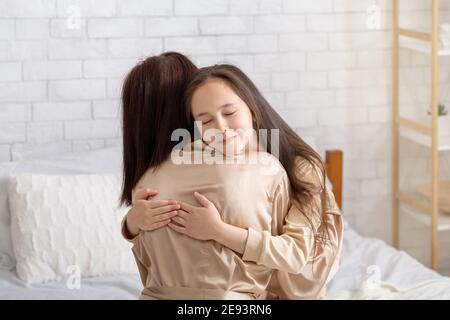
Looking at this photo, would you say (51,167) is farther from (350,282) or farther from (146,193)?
(146,193)

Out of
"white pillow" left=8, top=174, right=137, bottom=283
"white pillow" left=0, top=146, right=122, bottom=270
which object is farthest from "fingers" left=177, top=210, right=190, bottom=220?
"white pillow" left=0, top=146, right=122, bottom=270

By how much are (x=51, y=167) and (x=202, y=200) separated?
53.8 inches

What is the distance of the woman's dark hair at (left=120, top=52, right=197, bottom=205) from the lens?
1.22 meters

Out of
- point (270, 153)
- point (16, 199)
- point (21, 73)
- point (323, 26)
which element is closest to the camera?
point (270, 153)

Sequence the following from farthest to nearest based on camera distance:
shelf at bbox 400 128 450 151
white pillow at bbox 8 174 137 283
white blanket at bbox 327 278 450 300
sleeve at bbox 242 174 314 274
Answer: shelf at bbox 400 128 450 151, white pillow at bbox 8 174 137 283, white blanket at bbox 327 278 450 300, sleeve at bbox 242 174 314 274

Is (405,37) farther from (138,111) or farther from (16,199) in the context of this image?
(138,111)

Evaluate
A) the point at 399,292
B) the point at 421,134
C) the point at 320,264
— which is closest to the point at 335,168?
the point at 421,134

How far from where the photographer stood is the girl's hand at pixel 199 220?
3.75ft

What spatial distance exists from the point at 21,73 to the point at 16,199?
0.47m

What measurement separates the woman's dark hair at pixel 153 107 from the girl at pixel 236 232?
0.02m

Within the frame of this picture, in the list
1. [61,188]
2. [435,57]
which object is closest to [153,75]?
[61,188]

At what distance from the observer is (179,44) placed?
8.66 feet

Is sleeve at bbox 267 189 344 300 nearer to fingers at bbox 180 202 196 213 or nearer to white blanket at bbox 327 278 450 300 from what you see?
fingers at bbox 180 202 196 213

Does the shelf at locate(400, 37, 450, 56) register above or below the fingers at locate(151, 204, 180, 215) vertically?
above
